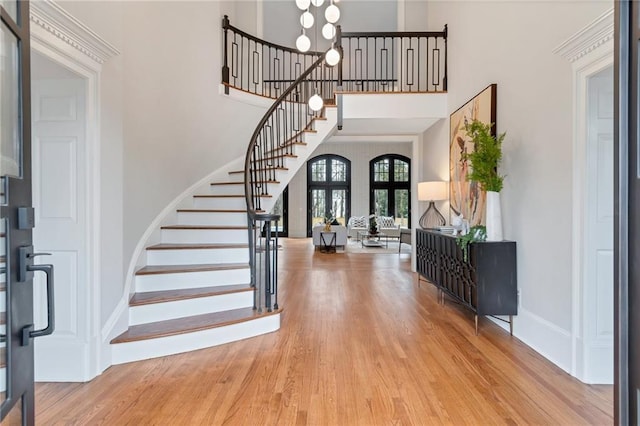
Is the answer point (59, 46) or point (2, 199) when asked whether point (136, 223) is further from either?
point (2, 199)

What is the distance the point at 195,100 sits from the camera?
503 cm

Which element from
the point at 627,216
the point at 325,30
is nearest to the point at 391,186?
the point at 325,30

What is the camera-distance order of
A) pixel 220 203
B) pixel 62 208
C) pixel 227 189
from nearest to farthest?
1. pixel 62 208
2. pixel 220 203
3. pixel 227 189

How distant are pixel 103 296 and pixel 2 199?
1.81 metres

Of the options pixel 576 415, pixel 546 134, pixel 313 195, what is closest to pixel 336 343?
pixel 576 415

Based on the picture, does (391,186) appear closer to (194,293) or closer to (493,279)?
(493,279)

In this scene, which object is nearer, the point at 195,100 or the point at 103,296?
the point at 103,296

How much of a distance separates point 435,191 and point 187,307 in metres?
3.64

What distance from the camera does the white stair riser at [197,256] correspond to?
3.73 meters

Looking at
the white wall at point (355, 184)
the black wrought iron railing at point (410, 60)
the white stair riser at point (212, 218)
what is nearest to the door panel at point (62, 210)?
the white stair riser at point (212, 218)

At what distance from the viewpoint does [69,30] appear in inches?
86.3

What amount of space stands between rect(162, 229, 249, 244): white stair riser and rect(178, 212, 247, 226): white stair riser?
366mm

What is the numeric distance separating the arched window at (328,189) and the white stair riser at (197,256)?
986 centimetres

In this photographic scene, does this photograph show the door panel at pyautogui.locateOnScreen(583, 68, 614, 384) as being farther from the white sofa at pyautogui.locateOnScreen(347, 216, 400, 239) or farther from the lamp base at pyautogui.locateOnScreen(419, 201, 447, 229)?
the white sofa at pyautogui.locateOnScreen(347, 216, 400, 239)
